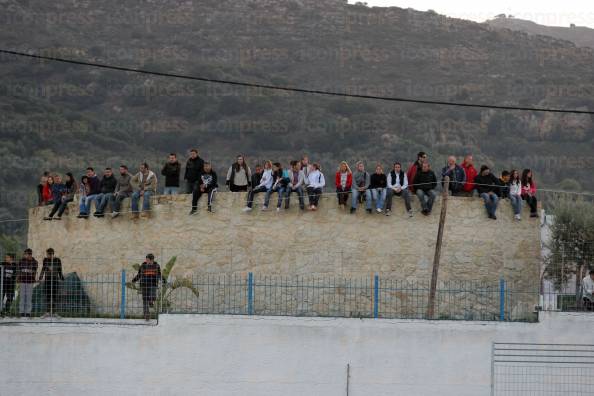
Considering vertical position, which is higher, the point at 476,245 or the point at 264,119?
the point at 264,119

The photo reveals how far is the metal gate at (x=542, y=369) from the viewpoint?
22.5m

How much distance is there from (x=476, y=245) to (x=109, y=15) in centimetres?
7400

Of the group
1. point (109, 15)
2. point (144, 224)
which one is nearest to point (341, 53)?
point (109, 15)

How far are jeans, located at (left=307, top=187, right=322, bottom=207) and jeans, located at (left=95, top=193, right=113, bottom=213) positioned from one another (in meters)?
4.60

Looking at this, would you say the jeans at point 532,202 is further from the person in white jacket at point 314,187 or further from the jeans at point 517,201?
the person in white jacket at point 314,187

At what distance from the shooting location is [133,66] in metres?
81.1

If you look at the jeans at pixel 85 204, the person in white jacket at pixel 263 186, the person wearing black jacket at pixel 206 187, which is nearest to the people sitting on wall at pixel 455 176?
the person in white jacket at pixel 263 186

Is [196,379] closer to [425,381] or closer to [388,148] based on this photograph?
[425,381]

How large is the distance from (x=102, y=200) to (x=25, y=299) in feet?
12.6

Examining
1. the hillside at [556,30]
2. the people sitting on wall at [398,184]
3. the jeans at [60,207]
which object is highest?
the hillside at [556,30]

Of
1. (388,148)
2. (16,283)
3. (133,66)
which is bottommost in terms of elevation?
(16,283)

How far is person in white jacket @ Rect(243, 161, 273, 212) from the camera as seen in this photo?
25391 millimetres

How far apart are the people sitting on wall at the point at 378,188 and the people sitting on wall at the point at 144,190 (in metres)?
4.98

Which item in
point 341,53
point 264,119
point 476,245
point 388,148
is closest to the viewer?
point 476,245
